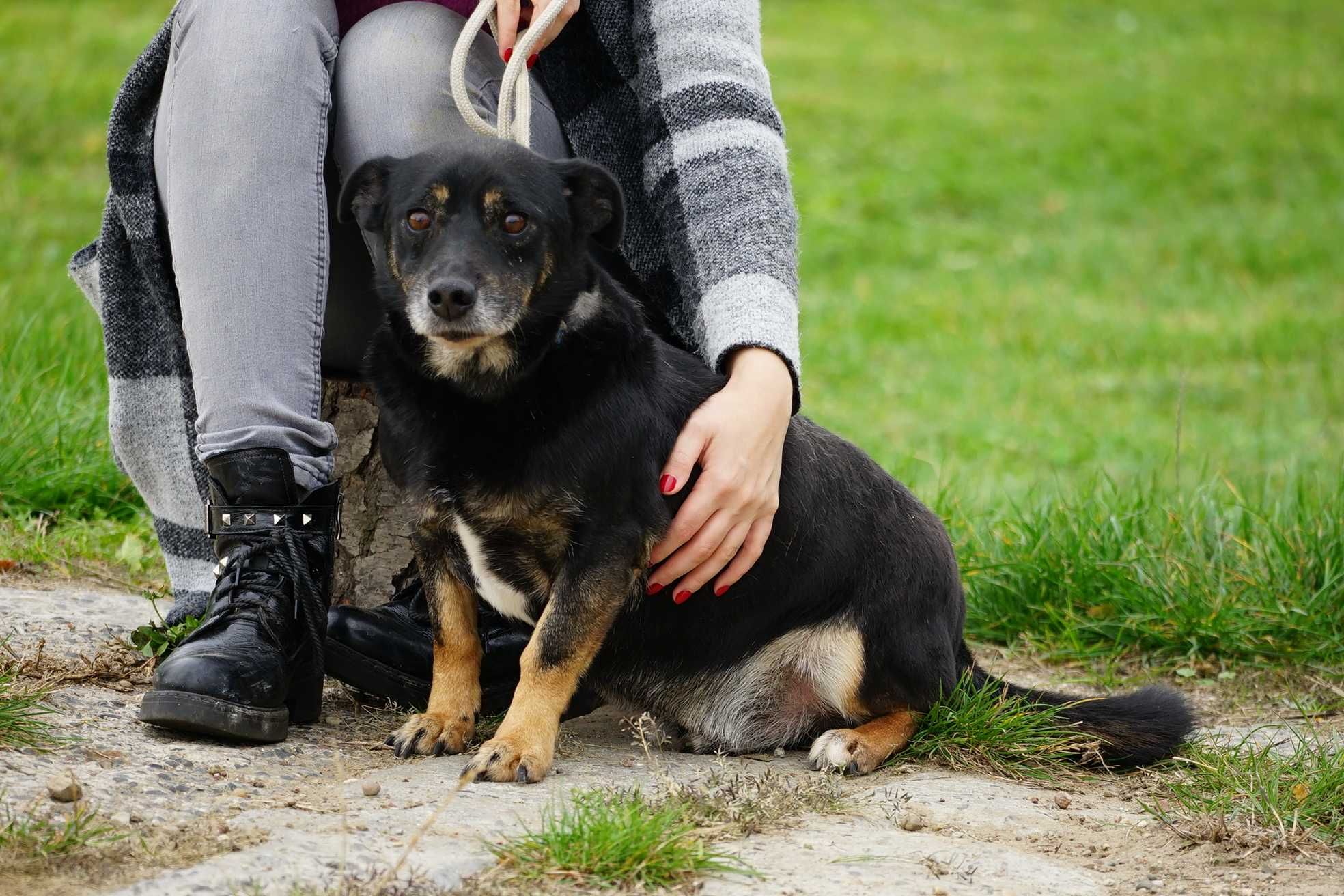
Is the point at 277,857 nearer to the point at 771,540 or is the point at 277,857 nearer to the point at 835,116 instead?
the point at 771,540

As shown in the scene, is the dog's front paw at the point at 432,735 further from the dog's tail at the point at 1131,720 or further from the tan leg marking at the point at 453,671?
the dog's tail at the point at 1131,720

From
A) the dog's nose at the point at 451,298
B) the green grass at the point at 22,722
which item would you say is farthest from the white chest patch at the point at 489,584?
the green grass at the point at 22,722

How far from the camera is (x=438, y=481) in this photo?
2.51m

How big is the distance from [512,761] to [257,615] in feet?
1.78

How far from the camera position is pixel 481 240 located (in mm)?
2467

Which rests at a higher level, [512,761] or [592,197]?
[592,197]

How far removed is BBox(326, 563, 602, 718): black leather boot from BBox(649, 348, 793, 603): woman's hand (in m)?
0.42

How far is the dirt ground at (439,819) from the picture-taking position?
74.9 inches

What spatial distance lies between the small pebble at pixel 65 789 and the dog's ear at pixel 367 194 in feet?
3.68

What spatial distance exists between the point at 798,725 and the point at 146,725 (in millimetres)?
1320

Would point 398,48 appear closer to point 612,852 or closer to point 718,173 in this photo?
point 718,173

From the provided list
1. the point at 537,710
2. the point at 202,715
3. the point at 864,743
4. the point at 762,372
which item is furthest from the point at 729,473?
the point at 202,715

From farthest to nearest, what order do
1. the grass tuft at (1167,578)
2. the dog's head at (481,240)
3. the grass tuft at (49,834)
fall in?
1. the grass tuft at (1167,578)
2. the dog's head at (481,240)
3. the grass tuft at (49,834)

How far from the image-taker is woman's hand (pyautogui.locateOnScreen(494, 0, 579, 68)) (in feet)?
8.97
